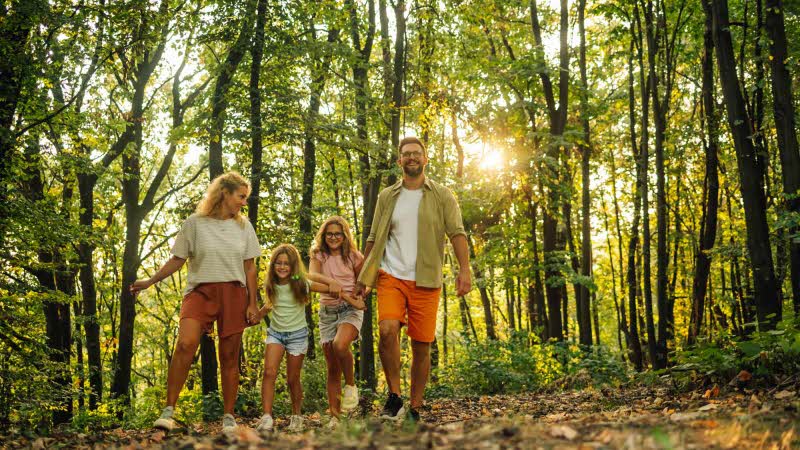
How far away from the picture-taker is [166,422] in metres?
6.27

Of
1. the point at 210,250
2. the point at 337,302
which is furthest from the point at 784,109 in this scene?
the point at 210,250

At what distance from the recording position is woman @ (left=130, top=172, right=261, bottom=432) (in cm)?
674

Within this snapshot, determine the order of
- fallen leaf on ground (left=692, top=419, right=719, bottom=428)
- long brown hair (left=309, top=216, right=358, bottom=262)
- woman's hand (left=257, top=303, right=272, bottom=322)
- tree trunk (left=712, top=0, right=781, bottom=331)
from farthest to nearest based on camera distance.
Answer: tree trunk (left=712, top=0, right=781, bottom=331), long brown hair (left=309, top=216, right=358, bottom=262), woman's hand (left=257, top=303, right=272, bottom=322), fallen leaf on ground (left=692, top=419, right=719, bottom=428)

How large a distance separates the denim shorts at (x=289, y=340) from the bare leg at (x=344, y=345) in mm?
354

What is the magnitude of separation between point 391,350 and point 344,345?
25.1 inches

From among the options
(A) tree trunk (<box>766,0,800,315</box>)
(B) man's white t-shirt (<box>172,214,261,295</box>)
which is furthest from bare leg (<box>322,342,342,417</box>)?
(A) tree trunk (<box>766,0,800,315</box>)

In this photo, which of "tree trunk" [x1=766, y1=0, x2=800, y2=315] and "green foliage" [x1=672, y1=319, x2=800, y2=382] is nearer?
"green foliage" [x1=672, y1=319, x2=800, y2=382]

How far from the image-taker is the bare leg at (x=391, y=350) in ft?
22.6

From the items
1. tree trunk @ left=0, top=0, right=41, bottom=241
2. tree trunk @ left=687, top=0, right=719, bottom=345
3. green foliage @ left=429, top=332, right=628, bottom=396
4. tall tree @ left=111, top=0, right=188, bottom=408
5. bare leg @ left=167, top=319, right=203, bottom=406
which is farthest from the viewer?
tall tree @ left=111, top=0, right=188, bottom=408

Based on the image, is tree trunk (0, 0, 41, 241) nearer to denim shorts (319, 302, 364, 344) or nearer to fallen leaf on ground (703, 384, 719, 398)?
denim shorts (319, 302, 364, 344)

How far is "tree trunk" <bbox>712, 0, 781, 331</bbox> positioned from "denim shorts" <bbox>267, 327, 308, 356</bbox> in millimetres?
6003

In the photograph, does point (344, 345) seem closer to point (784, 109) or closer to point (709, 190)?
point (784, 109)

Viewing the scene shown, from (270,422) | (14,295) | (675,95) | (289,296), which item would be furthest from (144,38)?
(675,95)

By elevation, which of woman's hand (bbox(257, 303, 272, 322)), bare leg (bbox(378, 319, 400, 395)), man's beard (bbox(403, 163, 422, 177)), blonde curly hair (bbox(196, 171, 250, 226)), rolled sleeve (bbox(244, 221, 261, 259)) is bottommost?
bare leg (bbox(378, 319, 400, 395))
